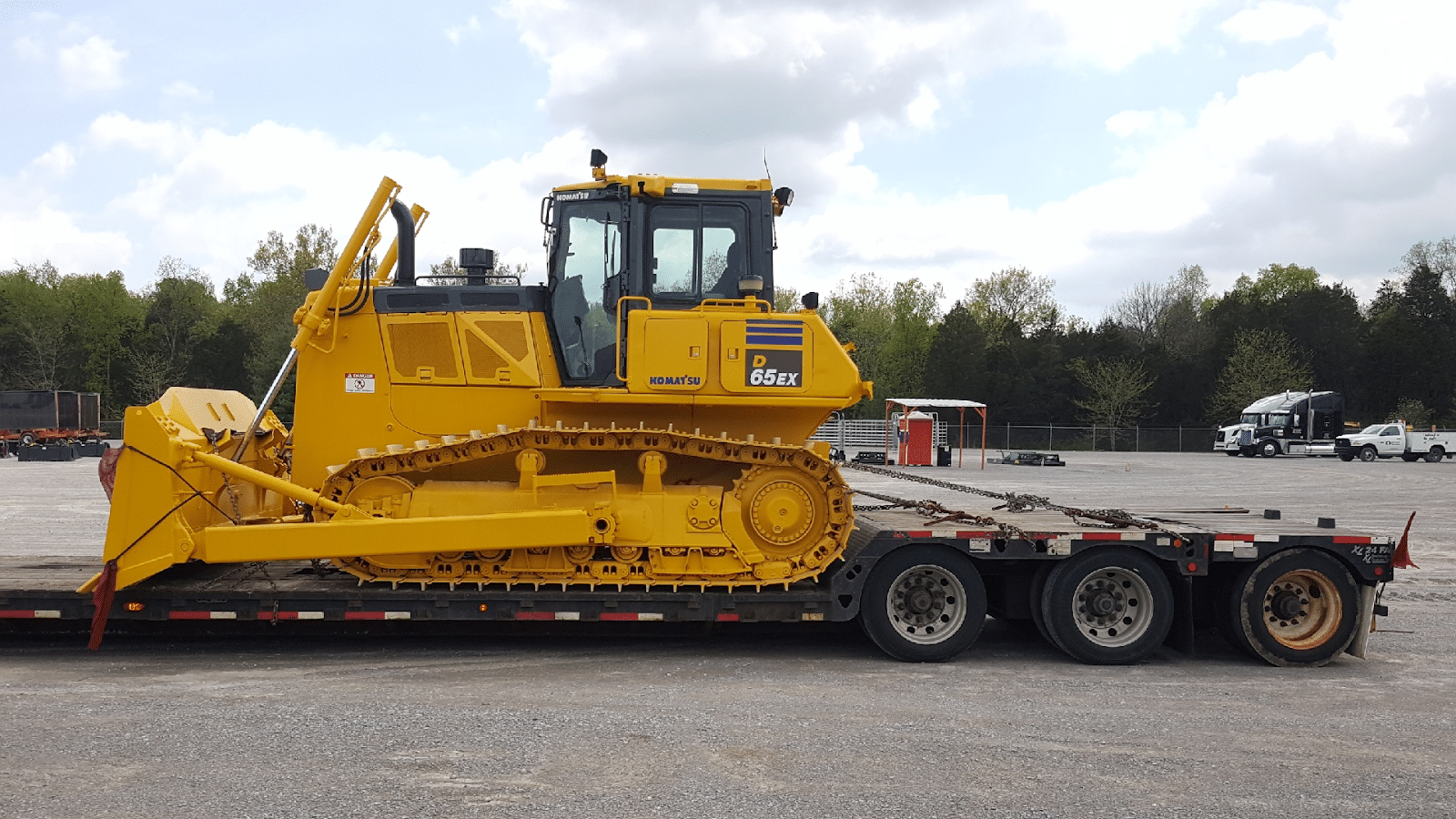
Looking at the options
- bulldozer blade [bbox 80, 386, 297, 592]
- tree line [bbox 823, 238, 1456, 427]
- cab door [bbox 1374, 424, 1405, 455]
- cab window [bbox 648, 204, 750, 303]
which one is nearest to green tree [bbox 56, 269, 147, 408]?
tree line [bbox 823, 238, 1456, 427]

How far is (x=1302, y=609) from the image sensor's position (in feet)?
26.0

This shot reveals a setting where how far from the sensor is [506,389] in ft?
26.6

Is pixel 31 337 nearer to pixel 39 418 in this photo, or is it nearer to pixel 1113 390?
pixel 39 418

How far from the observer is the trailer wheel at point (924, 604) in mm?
7664

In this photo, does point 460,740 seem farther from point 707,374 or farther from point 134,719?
point 707,374

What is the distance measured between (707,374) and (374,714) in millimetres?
3402

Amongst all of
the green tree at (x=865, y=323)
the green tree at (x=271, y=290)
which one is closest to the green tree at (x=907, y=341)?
the green tree at (x=865, y=323)

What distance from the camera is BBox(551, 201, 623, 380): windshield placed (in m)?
8.09

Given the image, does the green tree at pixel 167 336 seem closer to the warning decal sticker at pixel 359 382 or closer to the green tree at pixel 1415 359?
the warning decal sticker at pixel 359 382

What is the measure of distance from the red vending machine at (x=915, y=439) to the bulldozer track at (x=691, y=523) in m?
29.8

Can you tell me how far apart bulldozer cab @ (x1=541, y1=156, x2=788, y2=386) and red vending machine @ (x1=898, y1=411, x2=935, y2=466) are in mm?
29419

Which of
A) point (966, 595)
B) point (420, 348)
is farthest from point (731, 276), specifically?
point (966, 595)

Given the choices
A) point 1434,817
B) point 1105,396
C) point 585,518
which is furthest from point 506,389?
point 1105,396

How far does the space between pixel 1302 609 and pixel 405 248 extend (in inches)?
316
